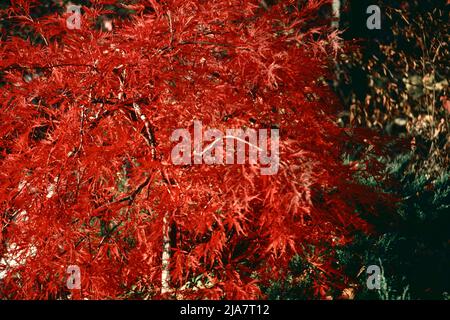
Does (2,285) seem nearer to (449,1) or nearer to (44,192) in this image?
(44,192)

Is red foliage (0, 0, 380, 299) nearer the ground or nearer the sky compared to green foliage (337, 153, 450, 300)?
nearer the sky

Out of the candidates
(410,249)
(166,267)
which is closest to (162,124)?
(166,267)

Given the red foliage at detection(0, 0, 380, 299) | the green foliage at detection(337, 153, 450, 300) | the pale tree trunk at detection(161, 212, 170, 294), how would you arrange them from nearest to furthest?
1. the red foliage at detection(0, 0, 380, 299)
2. the pale tree trunk at detection(161, 212, 170, 294)
3. the green foliage at detection(337, 153, 450, 300)

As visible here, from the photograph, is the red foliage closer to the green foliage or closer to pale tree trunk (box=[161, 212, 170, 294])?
pale tree trunk (box=[161, 212, 170, 294])

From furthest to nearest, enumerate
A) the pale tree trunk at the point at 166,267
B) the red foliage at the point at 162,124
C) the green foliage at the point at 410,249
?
the green foliage at the point at 410,249 < the pale tree trunk at the point at 166,267 < the red foliage at the point at 162,124

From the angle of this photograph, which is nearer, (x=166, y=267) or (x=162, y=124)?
(x=162, y=124)

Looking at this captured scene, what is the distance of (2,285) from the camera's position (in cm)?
360

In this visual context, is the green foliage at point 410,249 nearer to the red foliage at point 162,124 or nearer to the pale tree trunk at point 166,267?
the red foliage at point 162,124

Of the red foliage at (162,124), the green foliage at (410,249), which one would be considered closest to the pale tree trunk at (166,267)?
the red foliage at (162,124)

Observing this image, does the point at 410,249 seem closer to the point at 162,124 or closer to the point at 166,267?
the point at 166,267

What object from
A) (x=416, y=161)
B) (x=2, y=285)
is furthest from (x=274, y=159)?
(x=416, y=161)

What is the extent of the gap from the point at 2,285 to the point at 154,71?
229cm

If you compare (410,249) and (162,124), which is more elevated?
(162,124)

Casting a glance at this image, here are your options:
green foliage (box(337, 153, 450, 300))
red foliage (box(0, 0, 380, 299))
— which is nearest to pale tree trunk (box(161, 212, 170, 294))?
red foliage (box(0, 0, 380, 299))
